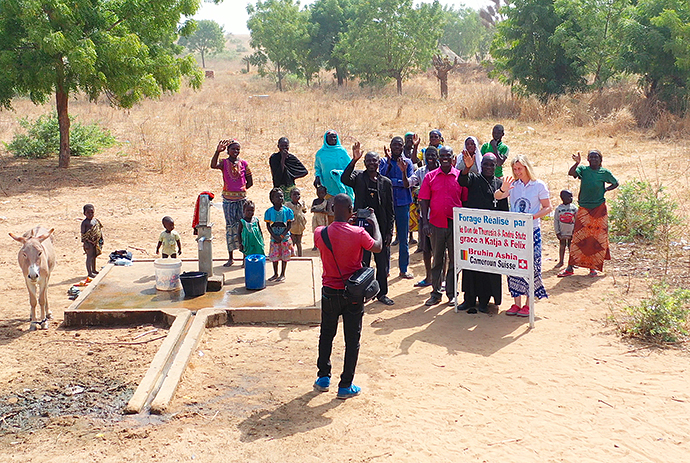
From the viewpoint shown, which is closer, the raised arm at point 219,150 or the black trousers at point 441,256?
the black trousers at point 441,256

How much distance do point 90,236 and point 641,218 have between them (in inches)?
321

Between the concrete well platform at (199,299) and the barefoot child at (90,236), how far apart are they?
0.23 metres

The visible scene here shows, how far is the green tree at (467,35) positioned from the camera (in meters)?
68.5

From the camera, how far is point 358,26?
122 feet

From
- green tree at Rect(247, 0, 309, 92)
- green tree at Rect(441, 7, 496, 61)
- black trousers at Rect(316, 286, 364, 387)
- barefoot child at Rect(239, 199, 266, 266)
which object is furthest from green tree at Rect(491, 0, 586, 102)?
green tree at Rect(441, 7, 496, 61)

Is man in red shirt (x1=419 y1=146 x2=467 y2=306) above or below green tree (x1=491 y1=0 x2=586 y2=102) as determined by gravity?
below

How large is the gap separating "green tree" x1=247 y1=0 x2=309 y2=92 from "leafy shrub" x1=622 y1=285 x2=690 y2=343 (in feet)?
117

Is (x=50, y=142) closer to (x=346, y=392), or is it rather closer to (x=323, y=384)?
(x=323, y=384)

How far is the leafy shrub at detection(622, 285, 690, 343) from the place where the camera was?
271 inches

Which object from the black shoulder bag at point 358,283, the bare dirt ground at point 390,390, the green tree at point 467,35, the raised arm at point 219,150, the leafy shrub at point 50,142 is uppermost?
the green tree at point 467,35

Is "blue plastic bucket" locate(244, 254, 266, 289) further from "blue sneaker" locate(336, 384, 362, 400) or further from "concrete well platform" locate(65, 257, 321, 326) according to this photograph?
"blue sneaker" locate(336, 384, 362, 400)

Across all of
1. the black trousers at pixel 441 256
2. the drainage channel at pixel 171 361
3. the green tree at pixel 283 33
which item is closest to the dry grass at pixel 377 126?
the black trousers at pixel 441 256

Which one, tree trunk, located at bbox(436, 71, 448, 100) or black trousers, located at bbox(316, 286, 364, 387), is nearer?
black trousers, located at bbox(316, 286, 364, 387)

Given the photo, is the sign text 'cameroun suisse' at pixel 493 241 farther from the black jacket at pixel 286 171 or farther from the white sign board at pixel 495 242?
the black jacket at pixel 286 171
